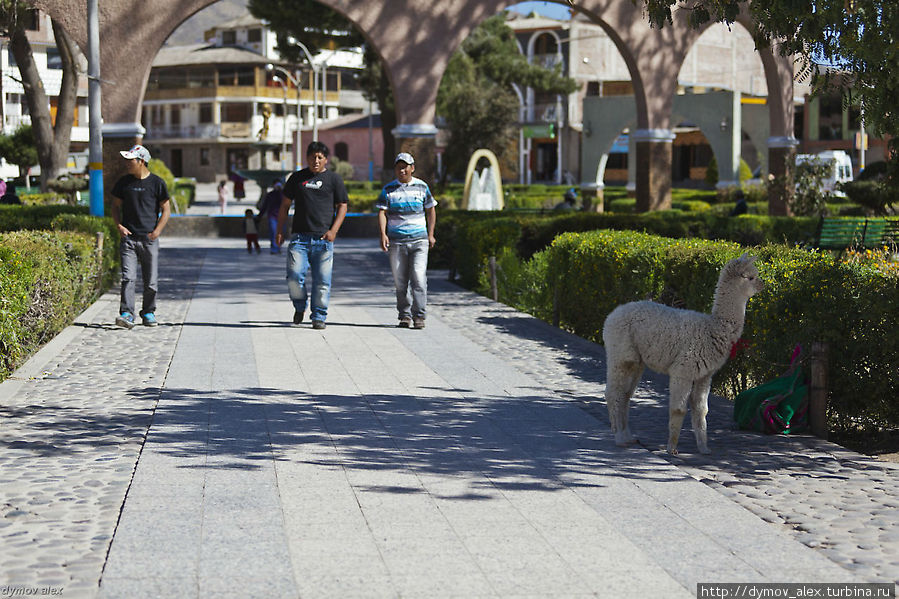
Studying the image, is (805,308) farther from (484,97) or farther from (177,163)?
(177,163)

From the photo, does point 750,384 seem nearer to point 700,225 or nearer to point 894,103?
point 894,103

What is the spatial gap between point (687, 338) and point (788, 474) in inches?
35.7

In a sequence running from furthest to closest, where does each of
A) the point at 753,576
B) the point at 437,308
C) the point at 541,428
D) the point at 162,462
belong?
1. the point at 437,308
2. the point at 541,428
3. the point at 162,462
4. the point at 753,576

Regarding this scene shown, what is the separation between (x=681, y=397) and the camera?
6.81 m

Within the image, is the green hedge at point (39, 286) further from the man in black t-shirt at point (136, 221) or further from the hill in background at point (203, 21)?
the hill in background at point (203, 21)

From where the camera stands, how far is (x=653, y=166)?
25.2 m

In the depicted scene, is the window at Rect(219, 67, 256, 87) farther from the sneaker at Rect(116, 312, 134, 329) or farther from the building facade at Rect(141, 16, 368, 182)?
the sneaker at Rect(116, 312, 134, 329)

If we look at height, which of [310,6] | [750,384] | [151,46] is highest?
[310,6]

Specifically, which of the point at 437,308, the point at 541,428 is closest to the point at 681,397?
the point at 541,428

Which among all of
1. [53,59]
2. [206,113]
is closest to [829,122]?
[206,113]

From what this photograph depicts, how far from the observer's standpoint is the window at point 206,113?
278ft

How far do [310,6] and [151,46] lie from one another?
13054 millimetres

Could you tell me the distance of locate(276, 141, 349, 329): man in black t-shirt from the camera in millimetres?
12094

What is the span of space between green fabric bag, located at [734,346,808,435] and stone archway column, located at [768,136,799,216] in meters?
20.1
